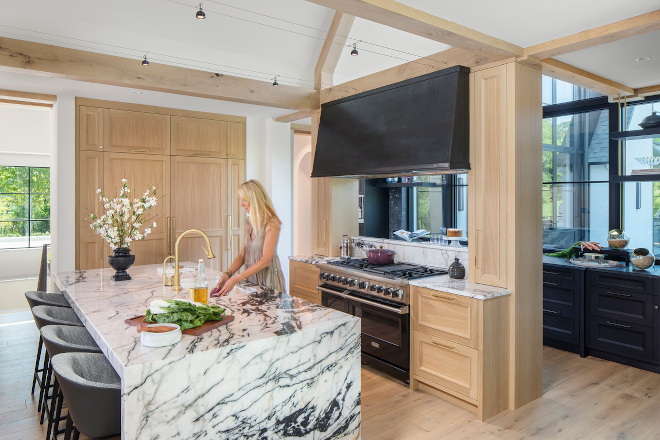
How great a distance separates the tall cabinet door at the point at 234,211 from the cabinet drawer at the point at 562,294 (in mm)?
3690

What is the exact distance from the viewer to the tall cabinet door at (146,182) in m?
5.18

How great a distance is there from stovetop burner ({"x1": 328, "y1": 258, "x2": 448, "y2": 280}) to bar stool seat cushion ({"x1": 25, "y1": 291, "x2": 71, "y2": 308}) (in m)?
2.24

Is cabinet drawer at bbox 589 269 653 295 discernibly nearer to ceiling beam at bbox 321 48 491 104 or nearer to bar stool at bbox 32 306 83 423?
ceiling beam at bbox 321 48 491 104

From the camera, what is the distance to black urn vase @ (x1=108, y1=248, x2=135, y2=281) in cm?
350

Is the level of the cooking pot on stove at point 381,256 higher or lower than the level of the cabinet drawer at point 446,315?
higher

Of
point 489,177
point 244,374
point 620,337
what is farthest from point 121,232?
point 620,337

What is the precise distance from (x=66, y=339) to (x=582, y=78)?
14.1 feet

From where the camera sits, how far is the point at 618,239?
4496 mm

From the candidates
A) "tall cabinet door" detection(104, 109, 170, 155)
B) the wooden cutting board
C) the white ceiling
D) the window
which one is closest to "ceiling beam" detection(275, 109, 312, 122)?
the white ceiling

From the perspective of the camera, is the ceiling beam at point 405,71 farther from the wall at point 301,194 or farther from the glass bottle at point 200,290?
the wall at point 301,194

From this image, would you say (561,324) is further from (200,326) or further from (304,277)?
(200,326)

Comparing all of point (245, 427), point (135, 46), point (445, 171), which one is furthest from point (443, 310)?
point (135, 46)

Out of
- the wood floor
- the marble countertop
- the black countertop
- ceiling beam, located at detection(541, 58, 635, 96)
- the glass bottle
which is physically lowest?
the wood floor

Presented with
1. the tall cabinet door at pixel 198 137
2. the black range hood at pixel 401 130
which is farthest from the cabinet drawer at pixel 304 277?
the tall cabinet door at pixel 198 137
